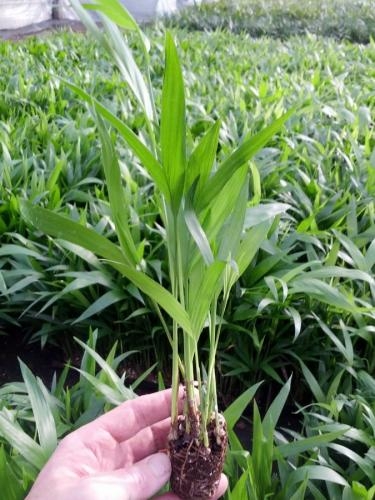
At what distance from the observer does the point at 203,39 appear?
5.00m

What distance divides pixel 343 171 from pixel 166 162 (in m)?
1.50

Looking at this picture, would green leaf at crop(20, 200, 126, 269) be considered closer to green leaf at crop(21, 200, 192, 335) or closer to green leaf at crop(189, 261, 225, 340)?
green leaf at crop(21, 200, 192, 335)

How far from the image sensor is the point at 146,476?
2.77 feet

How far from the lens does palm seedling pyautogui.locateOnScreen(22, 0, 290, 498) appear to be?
74cm

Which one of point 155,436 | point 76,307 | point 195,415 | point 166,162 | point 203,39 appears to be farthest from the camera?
point 203,39

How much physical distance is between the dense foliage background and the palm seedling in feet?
0.28

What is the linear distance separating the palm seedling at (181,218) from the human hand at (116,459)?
0.06 m

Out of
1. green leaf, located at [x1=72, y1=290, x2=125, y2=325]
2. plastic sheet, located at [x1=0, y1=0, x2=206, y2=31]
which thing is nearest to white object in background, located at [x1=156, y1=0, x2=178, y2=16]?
plastic sheet, located at [x1=0, y1=0, x2=206, y2=31]

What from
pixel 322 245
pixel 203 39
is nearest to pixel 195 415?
pixel 322 245

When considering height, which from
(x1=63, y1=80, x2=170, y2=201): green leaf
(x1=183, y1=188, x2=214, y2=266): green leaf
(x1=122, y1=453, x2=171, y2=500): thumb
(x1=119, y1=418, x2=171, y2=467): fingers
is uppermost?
(x1=63, y1=80, x2=170, y2=201): green leaf

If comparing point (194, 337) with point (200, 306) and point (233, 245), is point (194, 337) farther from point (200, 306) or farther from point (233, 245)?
point (233, 245)

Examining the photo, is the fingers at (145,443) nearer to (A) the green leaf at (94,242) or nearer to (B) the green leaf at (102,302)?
(A) the green leaf at (94,242)

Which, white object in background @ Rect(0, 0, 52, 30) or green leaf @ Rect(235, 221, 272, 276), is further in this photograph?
white object in background @ Rect(0, 0, 52, 30)

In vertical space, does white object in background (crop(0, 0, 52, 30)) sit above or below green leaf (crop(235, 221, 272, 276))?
below
